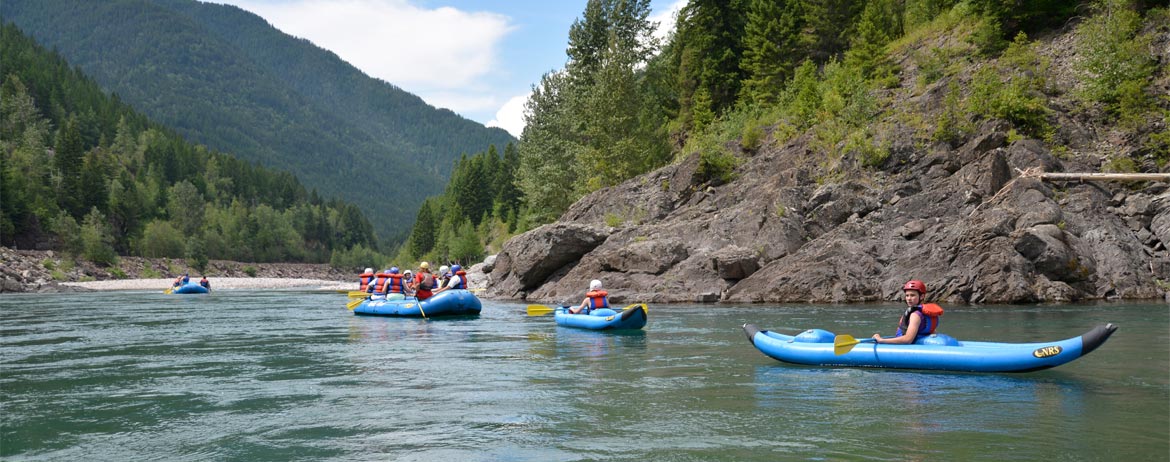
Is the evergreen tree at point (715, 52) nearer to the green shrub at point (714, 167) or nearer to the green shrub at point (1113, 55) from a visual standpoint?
the green shrub at point (714, 167)

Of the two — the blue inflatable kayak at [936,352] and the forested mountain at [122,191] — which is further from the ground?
the forested mountain at [122,191]

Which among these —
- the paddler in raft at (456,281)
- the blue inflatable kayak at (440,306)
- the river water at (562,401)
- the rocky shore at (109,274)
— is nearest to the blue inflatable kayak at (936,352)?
the river water at (562,401)

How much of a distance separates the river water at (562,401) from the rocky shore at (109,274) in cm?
4524

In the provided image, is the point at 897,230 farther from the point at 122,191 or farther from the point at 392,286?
the point at 122,191

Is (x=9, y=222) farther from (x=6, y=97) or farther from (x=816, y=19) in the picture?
(x=816, y=19)

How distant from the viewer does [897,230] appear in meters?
28.0

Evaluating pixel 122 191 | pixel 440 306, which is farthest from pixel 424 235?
pixel 440 306

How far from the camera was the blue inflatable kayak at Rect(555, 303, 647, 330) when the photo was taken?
1847cm

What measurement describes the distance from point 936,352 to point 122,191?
109501 mm

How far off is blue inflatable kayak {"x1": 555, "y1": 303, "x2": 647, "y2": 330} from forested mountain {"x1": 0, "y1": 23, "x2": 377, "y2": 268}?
72.8 meters

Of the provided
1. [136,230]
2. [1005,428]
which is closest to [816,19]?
[1005,428]

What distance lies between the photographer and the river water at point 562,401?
296 inches

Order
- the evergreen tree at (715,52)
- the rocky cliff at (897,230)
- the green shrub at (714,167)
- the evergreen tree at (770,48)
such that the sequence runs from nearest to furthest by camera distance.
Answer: the rocky cliff at (897,230), the green shrub at (714,167), the evergreen tree at (770,48), the evergreen tree at (715,52)

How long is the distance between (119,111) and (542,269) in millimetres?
138014
